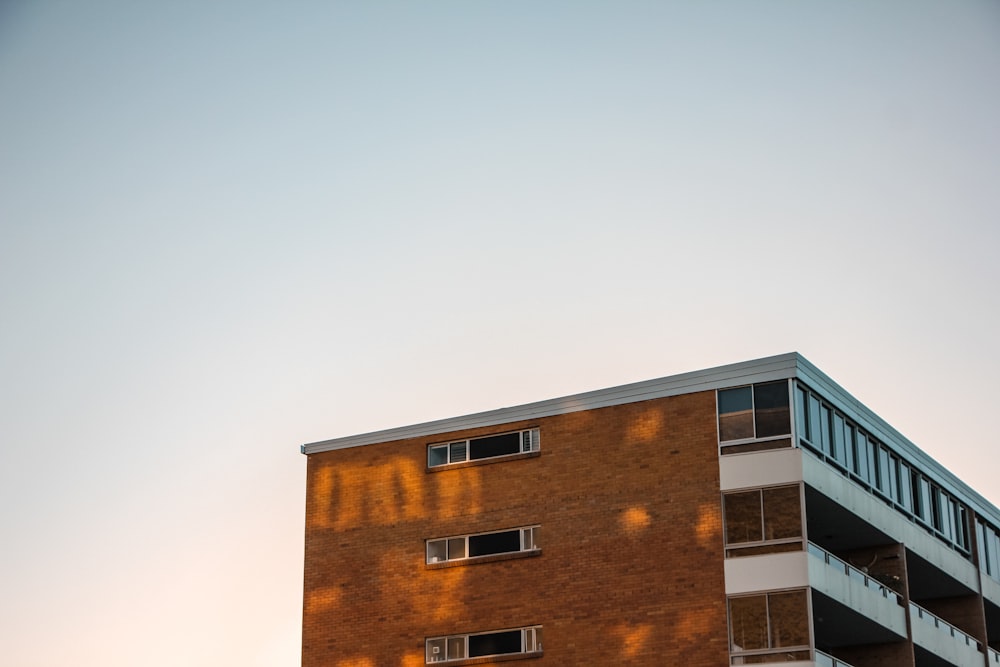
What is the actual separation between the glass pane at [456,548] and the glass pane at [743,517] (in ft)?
28.5

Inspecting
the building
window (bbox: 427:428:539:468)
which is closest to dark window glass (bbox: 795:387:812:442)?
the building

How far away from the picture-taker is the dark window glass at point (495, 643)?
46062 millimetres

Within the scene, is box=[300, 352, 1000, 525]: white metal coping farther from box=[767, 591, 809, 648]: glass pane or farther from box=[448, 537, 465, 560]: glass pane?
box=[767, 591, 809, 648]: glass pane

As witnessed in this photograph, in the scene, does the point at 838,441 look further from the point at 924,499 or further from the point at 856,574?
the point at 924,499

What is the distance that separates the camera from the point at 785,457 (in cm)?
4319

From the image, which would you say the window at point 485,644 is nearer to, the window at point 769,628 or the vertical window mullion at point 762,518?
the window at point 769,628

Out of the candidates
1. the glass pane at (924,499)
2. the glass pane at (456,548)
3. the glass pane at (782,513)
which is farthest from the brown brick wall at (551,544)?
the glass pane at (924,499)

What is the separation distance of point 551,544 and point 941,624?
14239 millimetres

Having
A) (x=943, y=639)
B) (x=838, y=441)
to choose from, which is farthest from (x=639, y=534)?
(x=943, y=639)

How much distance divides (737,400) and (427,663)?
12392 mm

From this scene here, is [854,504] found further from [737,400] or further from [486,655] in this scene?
[486,655]

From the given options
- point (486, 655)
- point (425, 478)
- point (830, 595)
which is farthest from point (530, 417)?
point (830, 595)

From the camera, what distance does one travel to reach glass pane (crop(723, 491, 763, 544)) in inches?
1705

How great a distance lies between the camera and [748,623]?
4238cm
